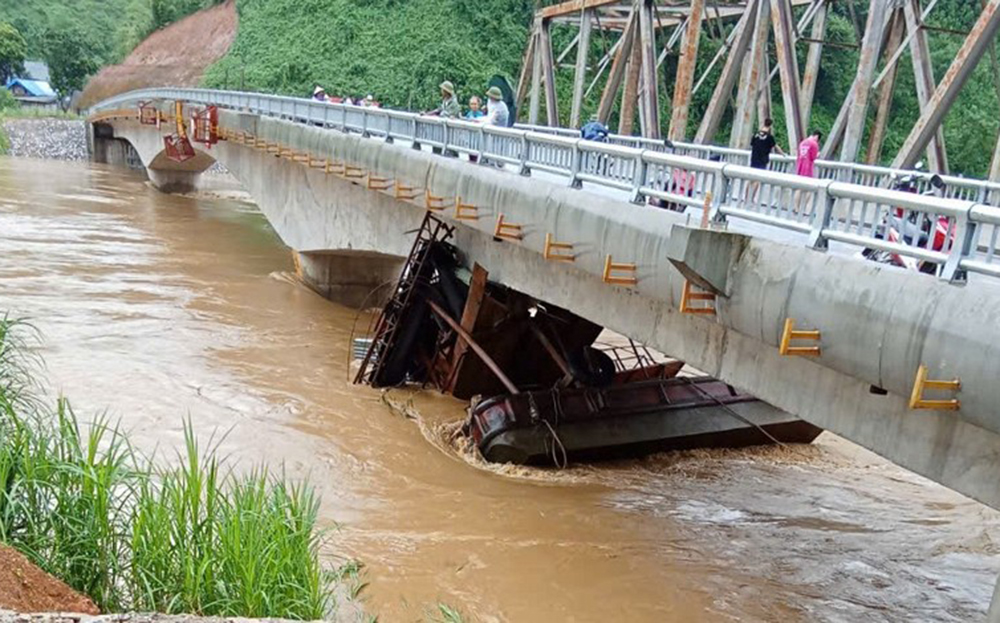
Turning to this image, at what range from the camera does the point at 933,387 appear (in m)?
5.59

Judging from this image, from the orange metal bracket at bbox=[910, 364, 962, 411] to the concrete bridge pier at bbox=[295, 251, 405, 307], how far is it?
53.7 ft

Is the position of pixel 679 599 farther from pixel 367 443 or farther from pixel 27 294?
pixel 27 294

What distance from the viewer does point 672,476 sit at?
12.3m

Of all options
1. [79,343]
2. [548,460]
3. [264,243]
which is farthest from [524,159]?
[264,243]

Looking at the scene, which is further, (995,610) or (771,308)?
(771,308)

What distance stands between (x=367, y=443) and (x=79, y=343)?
627cm

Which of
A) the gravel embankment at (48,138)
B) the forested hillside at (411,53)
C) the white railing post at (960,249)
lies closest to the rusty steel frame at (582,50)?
the white railing post at (960,249)

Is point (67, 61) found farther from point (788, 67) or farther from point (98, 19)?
point (788, 67)

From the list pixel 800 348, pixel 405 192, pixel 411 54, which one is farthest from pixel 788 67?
pixel 411 54

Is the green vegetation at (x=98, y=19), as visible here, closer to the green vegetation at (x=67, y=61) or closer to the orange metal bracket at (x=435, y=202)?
the green vegetation at (x=67, y=61)

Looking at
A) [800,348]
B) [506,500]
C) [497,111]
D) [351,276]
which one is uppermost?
[497,111]

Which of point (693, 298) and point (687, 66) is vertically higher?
point (687, 66)

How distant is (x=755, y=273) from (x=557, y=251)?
10.8 feet

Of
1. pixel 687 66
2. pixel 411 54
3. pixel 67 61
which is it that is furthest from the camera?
pixel 67 61
